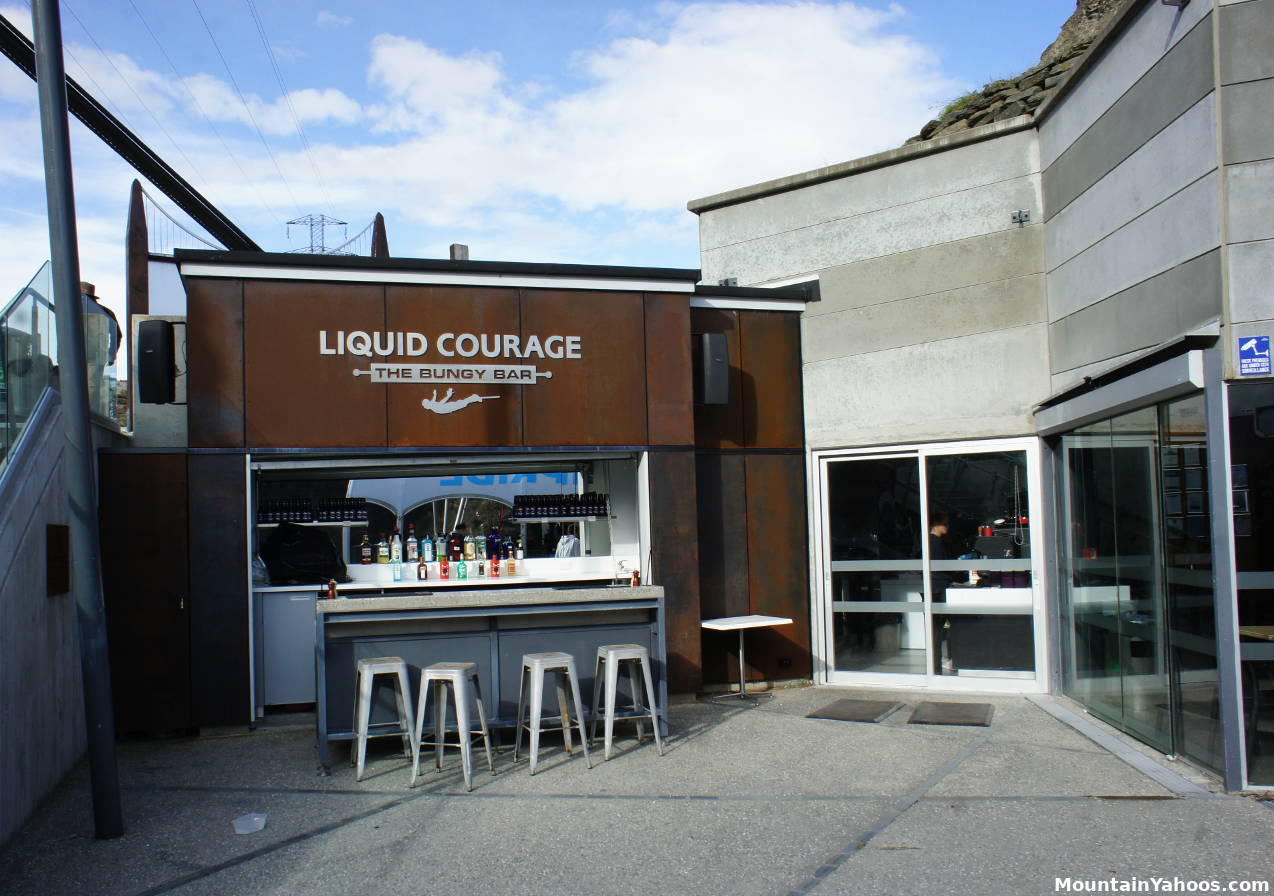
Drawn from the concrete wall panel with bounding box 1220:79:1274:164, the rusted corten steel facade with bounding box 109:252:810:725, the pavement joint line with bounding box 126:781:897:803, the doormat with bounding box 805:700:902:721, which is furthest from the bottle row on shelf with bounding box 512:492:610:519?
the concrete wall panel with bounding box 1220:79:1274:164

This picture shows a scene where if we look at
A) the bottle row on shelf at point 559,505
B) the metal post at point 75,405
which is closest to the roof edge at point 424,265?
the bottle row on shelf at point 559,505

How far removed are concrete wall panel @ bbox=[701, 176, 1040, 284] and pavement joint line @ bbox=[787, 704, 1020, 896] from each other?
4.08m

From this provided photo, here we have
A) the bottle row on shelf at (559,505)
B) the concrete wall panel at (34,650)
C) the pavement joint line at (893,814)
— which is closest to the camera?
the pavement joint line at (893,814)

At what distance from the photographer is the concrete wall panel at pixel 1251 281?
5.64 m

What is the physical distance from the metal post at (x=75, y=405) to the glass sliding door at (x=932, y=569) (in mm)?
6029

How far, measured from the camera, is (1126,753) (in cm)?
668

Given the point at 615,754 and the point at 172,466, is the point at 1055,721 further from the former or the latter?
the point at 172,466

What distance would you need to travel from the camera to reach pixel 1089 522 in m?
7.71

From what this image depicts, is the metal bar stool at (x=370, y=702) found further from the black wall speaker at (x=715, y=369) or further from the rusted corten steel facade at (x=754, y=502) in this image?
the black wall speaker at (x=715, y=369)

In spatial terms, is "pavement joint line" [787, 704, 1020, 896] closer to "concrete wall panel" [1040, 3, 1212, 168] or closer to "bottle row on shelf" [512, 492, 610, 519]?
"bottle row on shelf" [512, 492, 610, 519]

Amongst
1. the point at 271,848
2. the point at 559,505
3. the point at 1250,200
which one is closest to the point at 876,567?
the point at 559,505

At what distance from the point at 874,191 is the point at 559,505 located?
3993mm

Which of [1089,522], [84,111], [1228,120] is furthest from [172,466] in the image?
[84,111]

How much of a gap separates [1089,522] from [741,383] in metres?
3.22
